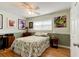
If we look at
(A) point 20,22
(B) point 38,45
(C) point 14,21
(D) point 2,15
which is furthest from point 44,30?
(D) point 2,15

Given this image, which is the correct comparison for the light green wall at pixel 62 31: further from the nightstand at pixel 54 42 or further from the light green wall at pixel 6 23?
the light green wall at pixel 6 23

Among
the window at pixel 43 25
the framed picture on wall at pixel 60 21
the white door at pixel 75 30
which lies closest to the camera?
the white door at pixel 75 30

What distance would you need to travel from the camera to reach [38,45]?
284cm

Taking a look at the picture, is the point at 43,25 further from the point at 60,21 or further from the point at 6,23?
the point at 6,23

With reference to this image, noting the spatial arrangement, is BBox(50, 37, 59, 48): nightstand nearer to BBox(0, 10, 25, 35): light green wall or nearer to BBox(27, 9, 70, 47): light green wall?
BBox(27, 9, 70, 47): light green wall

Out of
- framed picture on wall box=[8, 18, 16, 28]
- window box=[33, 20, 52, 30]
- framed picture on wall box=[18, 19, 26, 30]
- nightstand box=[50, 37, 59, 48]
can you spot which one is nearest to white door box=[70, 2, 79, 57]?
nightstand box=[50, 37, 59, 48]

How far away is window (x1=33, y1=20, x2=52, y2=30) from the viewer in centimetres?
472

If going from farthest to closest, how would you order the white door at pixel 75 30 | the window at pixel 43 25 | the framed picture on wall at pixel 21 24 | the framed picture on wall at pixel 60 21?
the framed picture on wall at pixel 21 24, the window at pixel 43 25, the framed picture on wall at pixel 60 21, the white door at pixel 75 30

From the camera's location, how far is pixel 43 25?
16.4 ft

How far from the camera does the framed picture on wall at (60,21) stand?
4114 mm

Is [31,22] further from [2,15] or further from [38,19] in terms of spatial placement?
[2,15]

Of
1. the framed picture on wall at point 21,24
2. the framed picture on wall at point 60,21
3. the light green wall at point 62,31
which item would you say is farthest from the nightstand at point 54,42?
the framed picture on wall at point 21,24

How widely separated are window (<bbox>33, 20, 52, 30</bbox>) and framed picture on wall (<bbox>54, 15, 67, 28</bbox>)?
1.32 feet

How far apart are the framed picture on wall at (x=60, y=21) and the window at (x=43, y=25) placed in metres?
0.40
